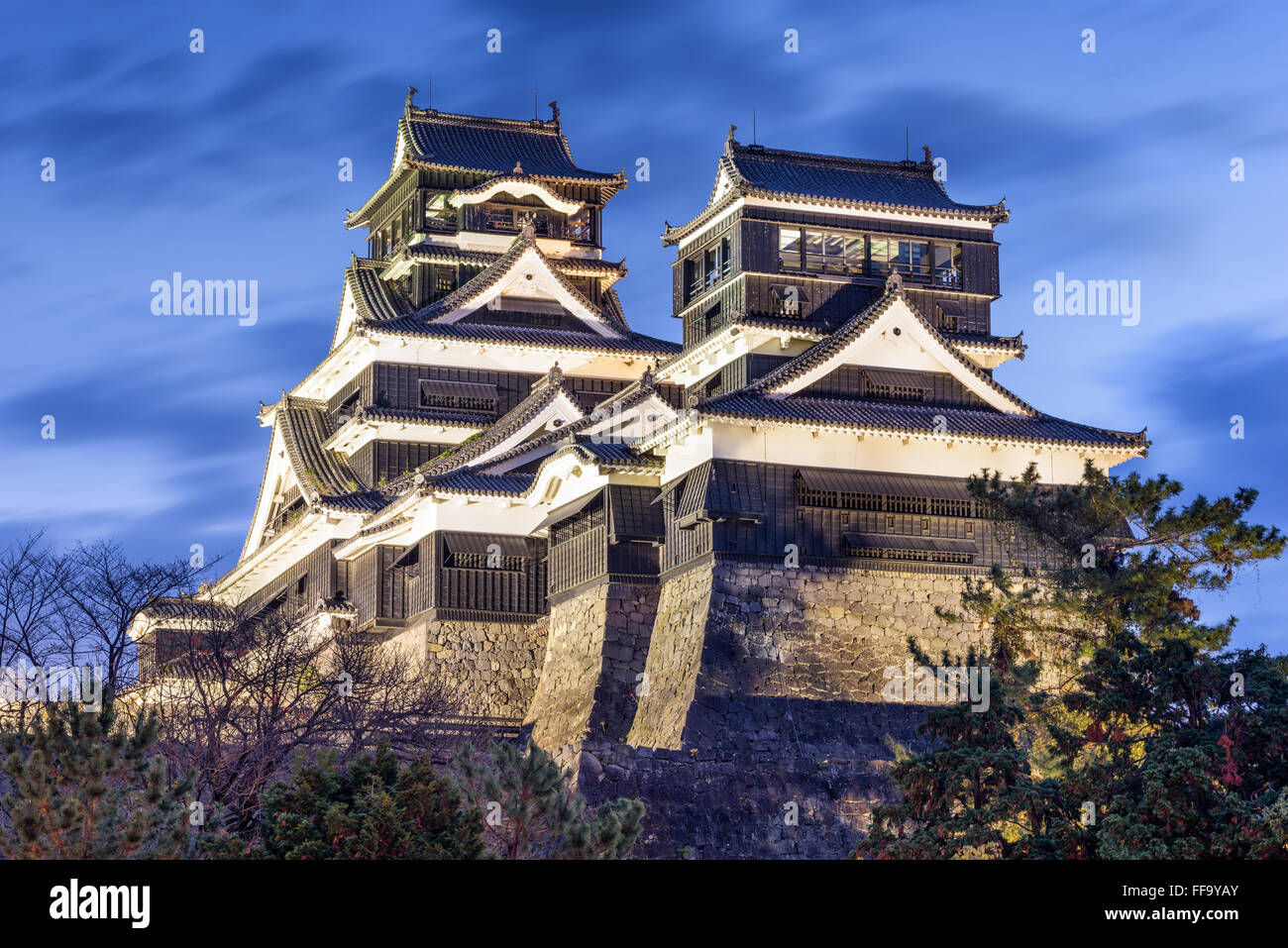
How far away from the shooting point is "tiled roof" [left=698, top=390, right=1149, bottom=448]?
3534 centimetres

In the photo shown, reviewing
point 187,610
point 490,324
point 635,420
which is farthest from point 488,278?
point 187,610

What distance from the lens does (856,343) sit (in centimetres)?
3712

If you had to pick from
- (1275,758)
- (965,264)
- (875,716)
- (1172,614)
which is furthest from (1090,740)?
(965,264)

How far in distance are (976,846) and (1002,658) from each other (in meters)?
10.6

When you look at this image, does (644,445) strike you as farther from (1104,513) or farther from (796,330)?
(1104,513)

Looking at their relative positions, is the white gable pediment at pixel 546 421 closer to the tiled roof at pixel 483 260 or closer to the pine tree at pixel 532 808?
the tiled roof at pixel 483 260

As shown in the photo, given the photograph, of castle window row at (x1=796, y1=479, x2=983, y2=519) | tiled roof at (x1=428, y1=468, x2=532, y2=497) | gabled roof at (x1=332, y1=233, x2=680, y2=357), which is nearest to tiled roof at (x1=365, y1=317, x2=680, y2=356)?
gabled roof at (x1=332, y1=233, x2=680, y2=357)

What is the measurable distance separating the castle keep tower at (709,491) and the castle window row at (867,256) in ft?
0.18

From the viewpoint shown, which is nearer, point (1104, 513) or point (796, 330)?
point (1104, 513)

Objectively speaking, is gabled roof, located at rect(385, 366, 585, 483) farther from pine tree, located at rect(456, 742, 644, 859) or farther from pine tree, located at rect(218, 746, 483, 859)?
pine tree, located at rect(456, 742, 644, 859)

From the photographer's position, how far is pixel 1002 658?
31.7 m

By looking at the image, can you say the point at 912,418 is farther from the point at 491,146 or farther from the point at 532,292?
the point at 491,146

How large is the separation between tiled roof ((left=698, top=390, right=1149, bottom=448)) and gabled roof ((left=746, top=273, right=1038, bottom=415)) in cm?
28

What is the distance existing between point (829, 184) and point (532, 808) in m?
23.1
